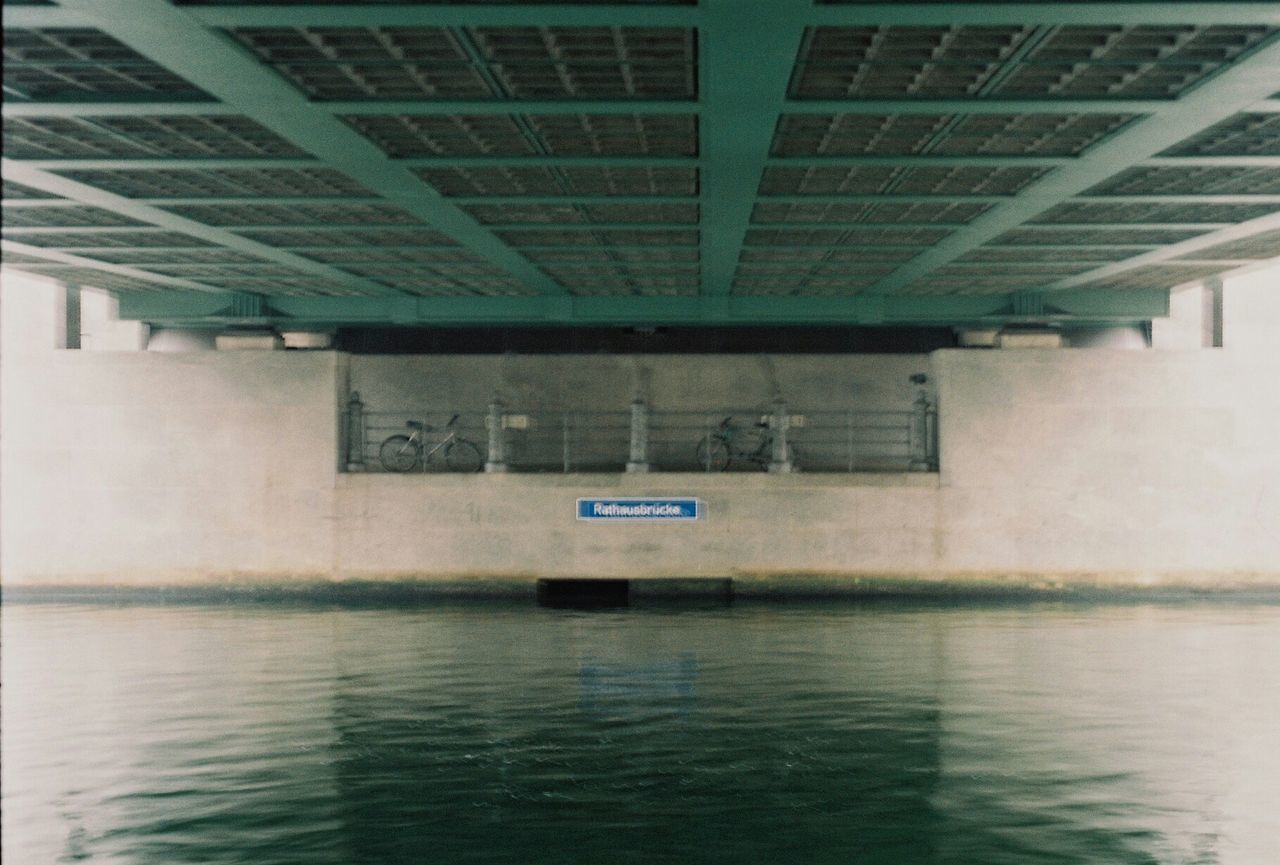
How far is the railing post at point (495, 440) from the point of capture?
Result: 2753 centimetres

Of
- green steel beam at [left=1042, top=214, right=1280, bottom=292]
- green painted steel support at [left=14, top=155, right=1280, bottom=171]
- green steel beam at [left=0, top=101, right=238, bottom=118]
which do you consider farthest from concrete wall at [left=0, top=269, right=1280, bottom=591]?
green steel beam at [left=0, top=101, right=238, bottom=118]

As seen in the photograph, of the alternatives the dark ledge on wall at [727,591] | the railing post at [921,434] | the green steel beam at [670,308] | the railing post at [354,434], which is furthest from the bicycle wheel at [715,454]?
the railing post at [354,434]

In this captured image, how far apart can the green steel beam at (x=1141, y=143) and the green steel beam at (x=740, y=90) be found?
2617 mm

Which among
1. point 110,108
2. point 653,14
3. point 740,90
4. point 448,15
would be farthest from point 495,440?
point 653,14

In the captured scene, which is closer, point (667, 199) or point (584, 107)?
point (584, 107)

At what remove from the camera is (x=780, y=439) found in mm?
28016

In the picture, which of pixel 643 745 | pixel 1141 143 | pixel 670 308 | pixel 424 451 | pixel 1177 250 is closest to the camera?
pixel 643 745

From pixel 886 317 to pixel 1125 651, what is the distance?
42.2ft

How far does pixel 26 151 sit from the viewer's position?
16.2m

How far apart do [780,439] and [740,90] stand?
1534 centimetres

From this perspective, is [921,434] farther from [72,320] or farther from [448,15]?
[72,320]

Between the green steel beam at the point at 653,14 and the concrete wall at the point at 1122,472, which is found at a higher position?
the green steel beam at the point at 653,14

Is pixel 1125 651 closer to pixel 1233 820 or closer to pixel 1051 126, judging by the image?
pixel 1051 126

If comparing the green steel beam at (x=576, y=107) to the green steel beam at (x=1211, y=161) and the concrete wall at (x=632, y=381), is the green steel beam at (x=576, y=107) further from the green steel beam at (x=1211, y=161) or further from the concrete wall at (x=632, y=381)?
the concrete wall at (x=632, y=381)
